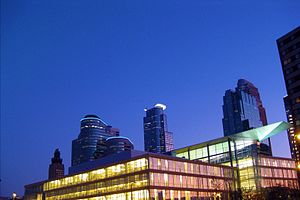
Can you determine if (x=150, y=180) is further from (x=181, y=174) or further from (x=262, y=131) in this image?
(x=262, y=131)

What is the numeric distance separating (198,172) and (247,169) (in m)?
20.6

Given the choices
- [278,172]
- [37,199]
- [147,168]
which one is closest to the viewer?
[147,168]

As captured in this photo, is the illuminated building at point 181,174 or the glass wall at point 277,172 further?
the glass wall at point 277,172

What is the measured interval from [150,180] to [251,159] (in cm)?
4205

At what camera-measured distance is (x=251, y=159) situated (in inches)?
4715

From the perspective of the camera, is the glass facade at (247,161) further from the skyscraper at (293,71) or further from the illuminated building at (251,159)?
the skyscraper at (293,71)

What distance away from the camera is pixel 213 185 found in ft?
359

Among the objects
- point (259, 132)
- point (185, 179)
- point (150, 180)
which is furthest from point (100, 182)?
point (259, 132)

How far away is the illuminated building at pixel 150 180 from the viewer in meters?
95.6

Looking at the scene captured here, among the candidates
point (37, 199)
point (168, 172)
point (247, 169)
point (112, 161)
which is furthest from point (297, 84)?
point (37, 199)

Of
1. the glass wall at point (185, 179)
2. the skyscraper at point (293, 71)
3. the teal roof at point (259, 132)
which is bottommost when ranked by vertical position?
the glass wall at point (185, 179)

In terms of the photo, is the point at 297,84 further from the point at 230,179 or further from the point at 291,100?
the point at 230,179

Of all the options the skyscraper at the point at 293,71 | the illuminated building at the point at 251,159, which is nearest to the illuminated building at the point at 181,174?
the illuminated building at the point at 251,159

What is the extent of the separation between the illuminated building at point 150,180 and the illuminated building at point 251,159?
4707mm
